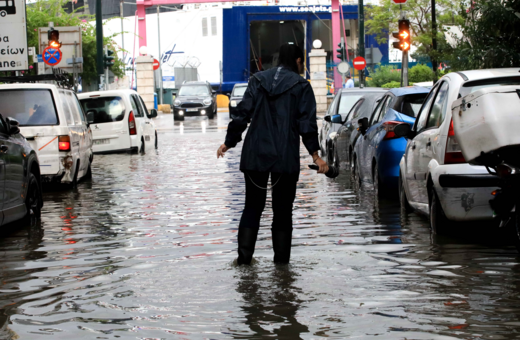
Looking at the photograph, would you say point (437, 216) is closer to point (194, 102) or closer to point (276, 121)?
point (276, 121)

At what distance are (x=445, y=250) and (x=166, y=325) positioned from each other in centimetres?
304

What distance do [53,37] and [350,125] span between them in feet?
49.7

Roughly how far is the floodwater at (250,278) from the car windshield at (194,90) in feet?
116

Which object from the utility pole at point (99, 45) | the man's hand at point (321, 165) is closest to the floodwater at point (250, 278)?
the man's hand at point (321, 165)

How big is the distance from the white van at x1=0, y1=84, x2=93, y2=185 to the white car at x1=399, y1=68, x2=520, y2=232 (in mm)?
5831

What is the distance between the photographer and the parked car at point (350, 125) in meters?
14.0

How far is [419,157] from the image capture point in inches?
324

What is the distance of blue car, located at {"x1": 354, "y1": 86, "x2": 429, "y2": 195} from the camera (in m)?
10.5

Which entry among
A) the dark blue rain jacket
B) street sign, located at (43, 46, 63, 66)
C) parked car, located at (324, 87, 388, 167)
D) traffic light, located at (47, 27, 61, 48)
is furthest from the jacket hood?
traffic light, located at (47, 27, 61, 48)

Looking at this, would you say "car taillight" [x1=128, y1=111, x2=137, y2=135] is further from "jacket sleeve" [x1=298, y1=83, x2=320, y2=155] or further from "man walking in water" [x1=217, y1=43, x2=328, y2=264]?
"jacket sleeve" [x1=298, y1=83, x2=320, y2=155]

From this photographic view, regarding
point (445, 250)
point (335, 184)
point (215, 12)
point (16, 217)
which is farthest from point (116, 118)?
point (215, 12)

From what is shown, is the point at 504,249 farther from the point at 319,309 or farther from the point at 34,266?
the point at 34,266

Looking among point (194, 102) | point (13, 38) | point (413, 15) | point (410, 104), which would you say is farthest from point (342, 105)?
point (413, 15)

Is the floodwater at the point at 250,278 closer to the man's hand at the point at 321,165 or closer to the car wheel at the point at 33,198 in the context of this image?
the car wheel at the point at 33,198
